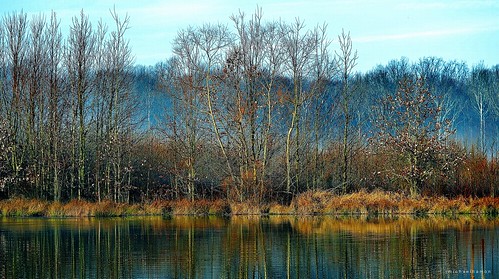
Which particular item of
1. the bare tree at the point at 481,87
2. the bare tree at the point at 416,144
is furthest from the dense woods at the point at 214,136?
the bare tree at the point at 481,87

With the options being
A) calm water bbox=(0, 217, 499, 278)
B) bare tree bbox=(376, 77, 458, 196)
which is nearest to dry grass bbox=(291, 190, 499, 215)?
bare tree bbox=(376, 77, 458, 196)

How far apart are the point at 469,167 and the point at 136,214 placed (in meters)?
19.0

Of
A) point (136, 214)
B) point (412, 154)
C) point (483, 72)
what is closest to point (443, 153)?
point (412, 154)

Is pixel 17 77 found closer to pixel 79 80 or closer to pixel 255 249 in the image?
pixel 79 80

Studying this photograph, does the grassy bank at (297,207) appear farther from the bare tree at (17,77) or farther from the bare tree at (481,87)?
the bare tree at (481,87)

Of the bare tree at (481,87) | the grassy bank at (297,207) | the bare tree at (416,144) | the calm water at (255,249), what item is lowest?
the calm water at (255,249)

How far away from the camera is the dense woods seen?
42562 millimetres

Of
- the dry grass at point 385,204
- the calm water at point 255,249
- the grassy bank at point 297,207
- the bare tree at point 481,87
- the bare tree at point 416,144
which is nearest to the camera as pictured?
the calm water at point 255,249

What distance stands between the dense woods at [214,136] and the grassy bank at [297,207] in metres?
1.35

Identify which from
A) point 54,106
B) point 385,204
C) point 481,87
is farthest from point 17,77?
point 481,87

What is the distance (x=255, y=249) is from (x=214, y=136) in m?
23.8

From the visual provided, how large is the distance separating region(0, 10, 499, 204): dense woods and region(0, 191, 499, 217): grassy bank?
135cm

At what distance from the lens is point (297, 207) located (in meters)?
40.5

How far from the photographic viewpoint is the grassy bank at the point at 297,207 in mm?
38844
